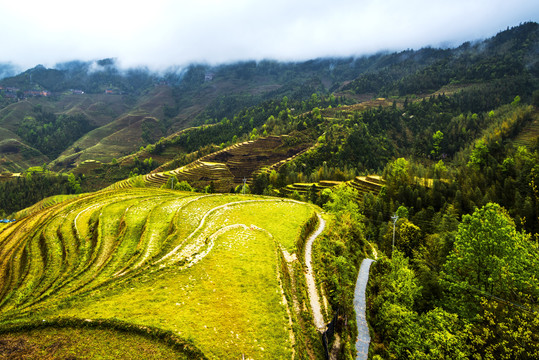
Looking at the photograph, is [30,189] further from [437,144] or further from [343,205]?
[437,144]

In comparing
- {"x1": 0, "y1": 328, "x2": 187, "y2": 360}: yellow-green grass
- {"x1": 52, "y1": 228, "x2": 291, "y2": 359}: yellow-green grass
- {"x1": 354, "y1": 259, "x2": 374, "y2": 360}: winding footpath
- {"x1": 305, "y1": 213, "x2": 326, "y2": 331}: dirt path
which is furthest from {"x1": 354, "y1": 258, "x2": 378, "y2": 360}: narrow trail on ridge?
{"x1": 0, "y1": 328, "x2": 187, "y2": 360}: yellow-green grass

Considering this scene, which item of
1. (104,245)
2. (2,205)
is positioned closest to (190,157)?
(2,205)

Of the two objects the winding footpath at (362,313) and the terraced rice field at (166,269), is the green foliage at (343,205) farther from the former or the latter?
the terraced rice field at (166,269)

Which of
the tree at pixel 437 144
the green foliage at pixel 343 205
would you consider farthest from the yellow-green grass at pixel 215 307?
the tree at pixel 437 144

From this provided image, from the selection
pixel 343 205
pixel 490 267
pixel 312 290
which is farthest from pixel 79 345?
pixel 343 205

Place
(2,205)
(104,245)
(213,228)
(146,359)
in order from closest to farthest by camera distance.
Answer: (146,359), (104,245), (213,228), (2,205)

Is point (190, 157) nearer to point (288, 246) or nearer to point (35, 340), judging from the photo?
point (288, 246)
